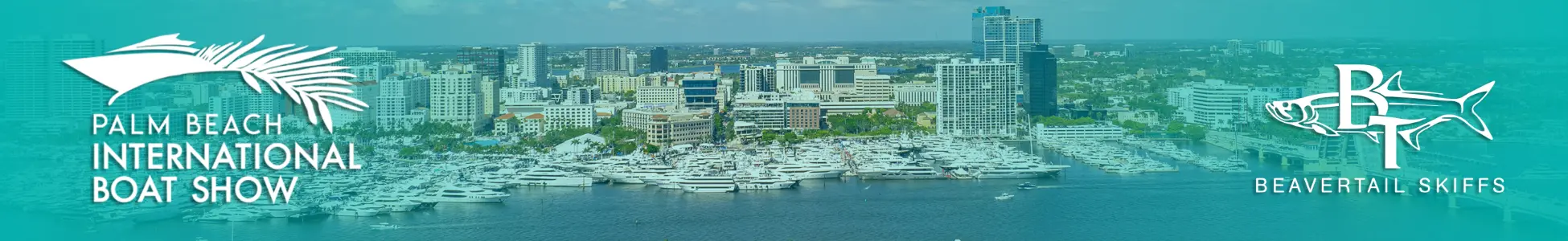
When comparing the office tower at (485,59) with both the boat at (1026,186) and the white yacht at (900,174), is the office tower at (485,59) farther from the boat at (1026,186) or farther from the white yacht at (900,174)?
the boat at (1026,186)

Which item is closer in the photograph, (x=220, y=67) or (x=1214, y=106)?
(x=220, y=67)

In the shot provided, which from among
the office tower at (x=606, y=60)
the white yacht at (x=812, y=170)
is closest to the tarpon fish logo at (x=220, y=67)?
the white yacht at (x=812, y=170)

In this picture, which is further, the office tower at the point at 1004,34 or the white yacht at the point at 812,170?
the office tower at the point at 1004,34

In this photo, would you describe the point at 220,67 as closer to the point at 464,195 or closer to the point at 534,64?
the point at 464,195

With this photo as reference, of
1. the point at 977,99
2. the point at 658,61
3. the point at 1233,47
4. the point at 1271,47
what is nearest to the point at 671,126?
the point at 977,99

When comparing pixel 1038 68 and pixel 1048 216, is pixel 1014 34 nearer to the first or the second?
pixel 1038 68

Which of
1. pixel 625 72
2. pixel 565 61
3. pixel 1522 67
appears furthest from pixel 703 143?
pixel 565 61
